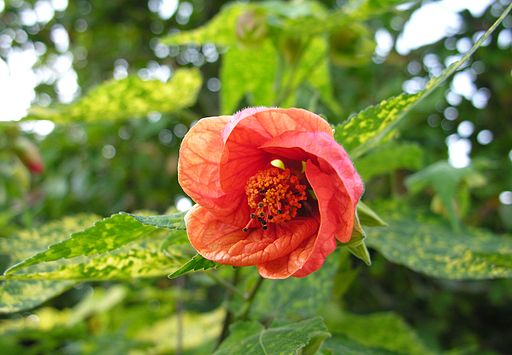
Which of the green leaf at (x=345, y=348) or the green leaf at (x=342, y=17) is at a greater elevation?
the green leaf at (x=342, y=17)

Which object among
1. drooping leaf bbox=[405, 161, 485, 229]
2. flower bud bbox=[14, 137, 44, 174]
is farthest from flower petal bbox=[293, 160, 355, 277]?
flower bud bbox=[14, 137, 44, 174]

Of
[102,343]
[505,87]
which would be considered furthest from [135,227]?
[505,87]

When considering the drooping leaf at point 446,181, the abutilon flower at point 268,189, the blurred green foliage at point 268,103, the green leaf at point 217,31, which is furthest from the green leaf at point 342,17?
the abutilon flower at point 268,189

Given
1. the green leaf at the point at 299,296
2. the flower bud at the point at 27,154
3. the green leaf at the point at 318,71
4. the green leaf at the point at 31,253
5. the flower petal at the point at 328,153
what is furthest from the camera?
the flower bud at the point at 27,154

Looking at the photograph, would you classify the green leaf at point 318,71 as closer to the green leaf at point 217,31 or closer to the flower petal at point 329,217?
the green leaf at point 217,31

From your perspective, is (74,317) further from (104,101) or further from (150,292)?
(104,101)

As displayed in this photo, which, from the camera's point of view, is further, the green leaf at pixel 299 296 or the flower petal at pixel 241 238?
the green leaf at pixel 299 296

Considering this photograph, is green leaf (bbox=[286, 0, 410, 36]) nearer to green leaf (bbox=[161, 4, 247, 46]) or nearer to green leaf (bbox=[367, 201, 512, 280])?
green leaf (bbox=[161, 4, 247, 46])

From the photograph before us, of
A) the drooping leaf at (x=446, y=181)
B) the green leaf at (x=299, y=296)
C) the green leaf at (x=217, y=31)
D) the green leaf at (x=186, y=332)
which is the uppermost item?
the green leaf at (x=217, y=31)
